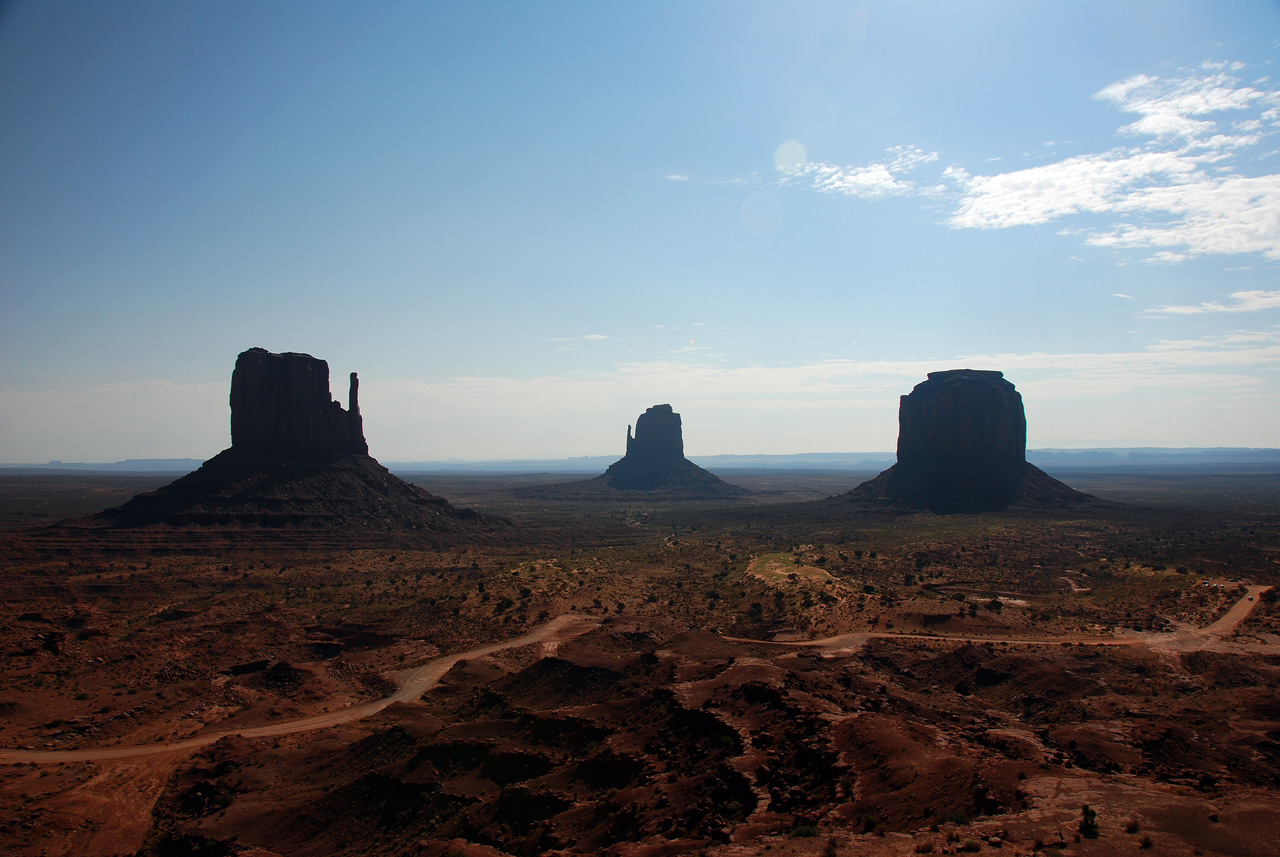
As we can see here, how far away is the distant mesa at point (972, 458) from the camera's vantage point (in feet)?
423

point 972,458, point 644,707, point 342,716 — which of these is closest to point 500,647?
point 342,716

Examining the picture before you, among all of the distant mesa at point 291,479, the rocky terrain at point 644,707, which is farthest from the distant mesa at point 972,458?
the distant mesa at point 291,479

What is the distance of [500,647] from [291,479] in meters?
62.9

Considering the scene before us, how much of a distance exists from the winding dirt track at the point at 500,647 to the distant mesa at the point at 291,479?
169 ft

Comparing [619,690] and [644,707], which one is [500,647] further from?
[644,707]

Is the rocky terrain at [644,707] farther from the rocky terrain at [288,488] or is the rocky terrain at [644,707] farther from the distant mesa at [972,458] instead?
the distant mesa at [972,458]

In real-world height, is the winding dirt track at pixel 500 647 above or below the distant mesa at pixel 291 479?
below

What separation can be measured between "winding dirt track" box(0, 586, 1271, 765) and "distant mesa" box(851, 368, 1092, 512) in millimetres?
71370

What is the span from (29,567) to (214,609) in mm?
32126

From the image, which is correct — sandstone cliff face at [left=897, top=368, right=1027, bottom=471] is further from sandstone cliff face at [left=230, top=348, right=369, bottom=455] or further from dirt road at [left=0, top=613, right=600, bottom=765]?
sandstone cliff face at [left=230, top=348, right=369, bottom=455]

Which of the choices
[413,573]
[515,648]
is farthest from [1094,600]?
[413,573]

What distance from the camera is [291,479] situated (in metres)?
97.2

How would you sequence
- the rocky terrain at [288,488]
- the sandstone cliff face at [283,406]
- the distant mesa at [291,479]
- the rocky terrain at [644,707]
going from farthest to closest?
the sandstone cliff face at [283,406] < the distant mesa at [291,479] < the rocky terrain at [288,488] < the rocky terrain at [644,707]

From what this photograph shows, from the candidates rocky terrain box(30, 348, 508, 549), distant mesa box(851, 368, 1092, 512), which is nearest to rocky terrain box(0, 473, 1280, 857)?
rocky terrain box(30, 348, 508, 549)
